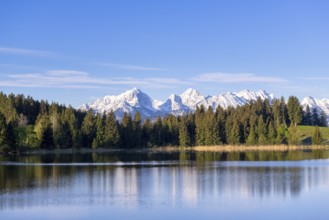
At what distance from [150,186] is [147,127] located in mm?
107653

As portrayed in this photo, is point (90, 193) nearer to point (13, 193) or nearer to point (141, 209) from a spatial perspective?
point (13, 193)

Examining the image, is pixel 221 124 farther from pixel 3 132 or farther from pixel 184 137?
pixel 3 132

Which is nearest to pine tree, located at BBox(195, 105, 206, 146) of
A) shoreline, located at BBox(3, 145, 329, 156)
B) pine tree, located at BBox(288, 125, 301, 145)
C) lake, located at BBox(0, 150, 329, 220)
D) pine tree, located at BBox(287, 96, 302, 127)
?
shoreline, located at BBox(3, 145, 329, 156)

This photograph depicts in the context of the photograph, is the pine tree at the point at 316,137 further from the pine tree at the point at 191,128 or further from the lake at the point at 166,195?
the lake at the point at 166,195

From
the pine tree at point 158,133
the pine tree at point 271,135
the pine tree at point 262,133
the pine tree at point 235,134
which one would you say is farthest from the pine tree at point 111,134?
the pine tree at point 271,135

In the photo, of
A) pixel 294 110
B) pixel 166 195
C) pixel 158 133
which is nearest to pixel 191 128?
pixel 158 133

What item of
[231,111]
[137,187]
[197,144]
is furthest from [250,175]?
[231,111]

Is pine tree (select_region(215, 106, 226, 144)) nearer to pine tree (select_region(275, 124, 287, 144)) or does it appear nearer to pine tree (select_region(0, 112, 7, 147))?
pine tree (select_region(275, 124, 287, 144))

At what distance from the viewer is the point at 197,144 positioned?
154m

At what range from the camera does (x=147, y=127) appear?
157000 mm

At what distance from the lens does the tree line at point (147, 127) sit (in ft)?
427

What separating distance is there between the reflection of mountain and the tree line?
6225cm

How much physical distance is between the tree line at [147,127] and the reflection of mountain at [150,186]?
62.3 m

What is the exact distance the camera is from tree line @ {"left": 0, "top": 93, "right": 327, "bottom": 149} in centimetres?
13000
